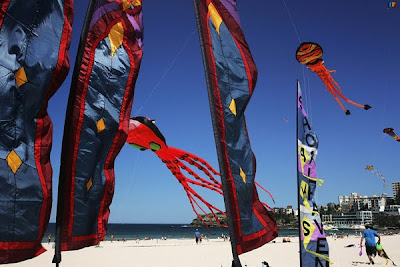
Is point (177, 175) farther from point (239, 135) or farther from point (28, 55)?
point (28, 55)

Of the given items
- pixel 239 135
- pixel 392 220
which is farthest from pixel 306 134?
pixel 392 220

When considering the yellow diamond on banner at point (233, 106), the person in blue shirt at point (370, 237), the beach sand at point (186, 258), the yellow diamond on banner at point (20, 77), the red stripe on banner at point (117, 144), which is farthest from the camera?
the beach sand at point (186, 258)

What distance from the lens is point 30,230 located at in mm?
3209

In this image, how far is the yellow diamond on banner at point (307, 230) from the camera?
4.12m

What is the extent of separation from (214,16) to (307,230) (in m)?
2.85

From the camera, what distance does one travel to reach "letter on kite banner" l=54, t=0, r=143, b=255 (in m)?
4.40

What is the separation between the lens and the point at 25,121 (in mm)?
3227

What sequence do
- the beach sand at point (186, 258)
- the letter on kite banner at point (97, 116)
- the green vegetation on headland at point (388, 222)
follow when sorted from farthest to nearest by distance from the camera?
the green vegetation on headland at point (388, 222), the beach sand at point (186, 258), the letter on kite banner at point (97, 116)

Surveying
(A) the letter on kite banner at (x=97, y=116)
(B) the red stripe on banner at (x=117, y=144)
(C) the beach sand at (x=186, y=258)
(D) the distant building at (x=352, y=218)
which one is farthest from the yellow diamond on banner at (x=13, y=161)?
(D) the distant building at (x=352, y=218)

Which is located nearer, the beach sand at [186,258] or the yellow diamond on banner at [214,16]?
the yellow diamond on banner at [214,16]

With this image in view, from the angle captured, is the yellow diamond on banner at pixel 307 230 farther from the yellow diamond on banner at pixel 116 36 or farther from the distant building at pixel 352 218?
the distant building at pixel 352 218

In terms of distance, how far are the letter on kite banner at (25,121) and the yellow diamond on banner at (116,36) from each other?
1.76 metres

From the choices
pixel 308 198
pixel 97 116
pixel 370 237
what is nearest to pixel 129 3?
pixel 97 116

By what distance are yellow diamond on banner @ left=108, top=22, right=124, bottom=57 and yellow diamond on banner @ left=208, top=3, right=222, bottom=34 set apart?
2.00m
